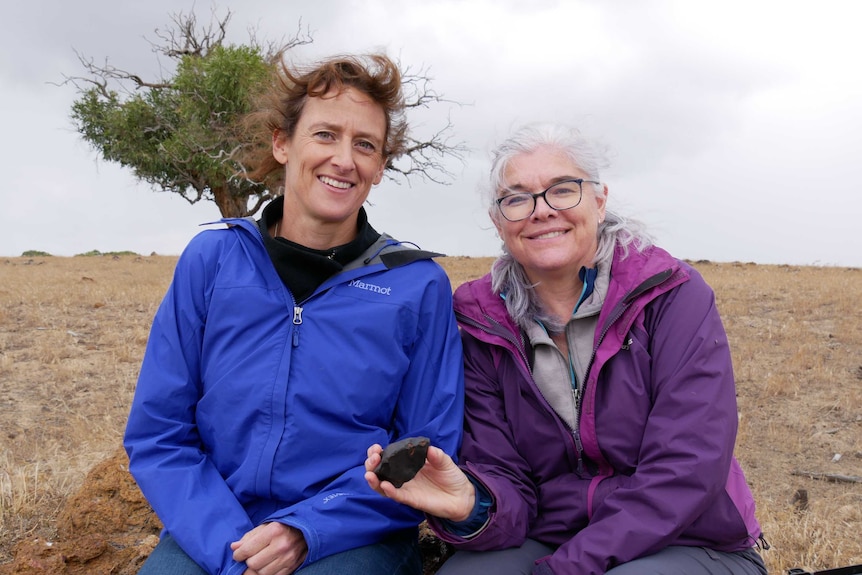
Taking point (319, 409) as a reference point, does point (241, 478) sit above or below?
below

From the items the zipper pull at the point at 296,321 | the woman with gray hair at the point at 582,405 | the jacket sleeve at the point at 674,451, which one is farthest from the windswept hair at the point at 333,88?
the jacket sleeve at the point at 674,451

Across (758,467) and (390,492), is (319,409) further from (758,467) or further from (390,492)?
(758,467)

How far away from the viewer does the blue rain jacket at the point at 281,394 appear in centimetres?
286

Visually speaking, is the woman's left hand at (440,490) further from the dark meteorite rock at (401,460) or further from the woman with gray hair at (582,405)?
the dark meteorite rock at (401,460)

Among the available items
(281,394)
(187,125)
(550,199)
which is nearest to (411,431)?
(281,394)

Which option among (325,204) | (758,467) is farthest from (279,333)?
(758,467)

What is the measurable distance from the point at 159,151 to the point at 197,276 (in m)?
22.3

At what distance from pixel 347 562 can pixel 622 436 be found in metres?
1.15

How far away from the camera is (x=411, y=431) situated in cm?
309

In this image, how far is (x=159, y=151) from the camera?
2361cm

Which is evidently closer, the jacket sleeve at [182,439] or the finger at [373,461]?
the finger at [373,461]

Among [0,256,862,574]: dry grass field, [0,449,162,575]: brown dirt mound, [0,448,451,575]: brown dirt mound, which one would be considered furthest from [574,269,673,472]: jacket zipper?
[0,449,162,575]: brown dirt mound

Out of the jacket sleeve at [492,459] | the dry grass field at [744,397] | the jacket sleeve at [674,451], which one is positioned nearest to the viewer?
the jacket sleeve at [674,451]

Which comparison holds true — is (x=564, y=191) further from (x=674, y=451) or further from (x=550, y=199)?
(x=674, y=451)
